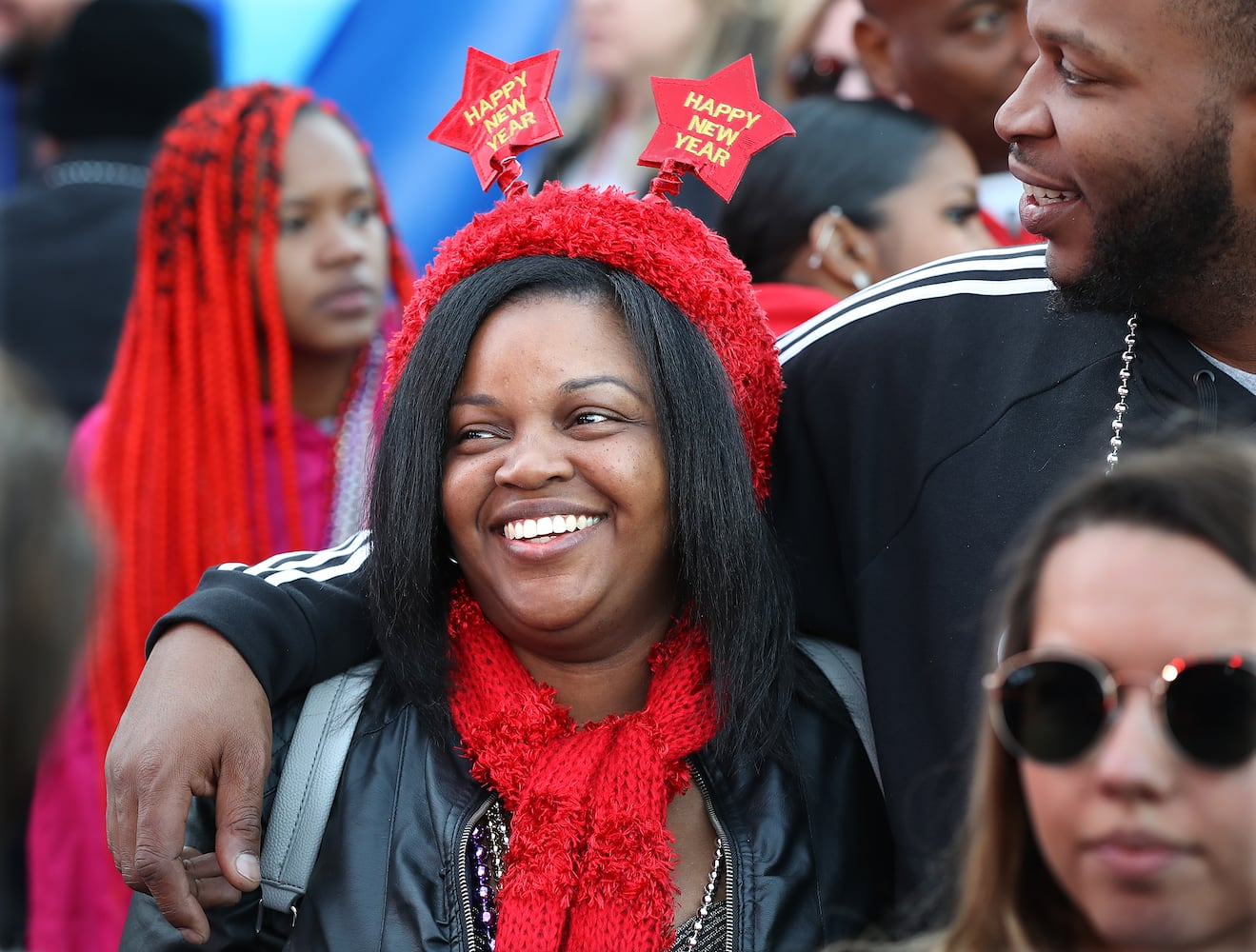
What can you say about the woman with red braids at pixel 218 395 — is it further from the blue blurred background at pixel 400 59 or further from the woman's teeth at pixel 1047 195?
the woman's teeth at pixel 1047 195

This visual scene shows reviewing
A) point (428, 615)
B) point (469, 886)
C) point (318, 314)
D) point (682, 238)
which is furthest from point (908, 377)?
point (318, 314)

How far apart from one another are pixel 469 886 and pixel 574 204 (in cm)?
107

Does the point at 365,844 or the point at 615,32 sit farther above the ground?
the point at 615,32

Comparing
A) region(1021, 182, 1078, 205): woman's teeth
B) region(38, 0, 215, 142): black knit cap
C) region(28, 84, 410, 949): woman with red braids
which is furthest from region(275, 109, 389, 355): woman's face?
region(1021, 182, 1078, 205): woman's teeth

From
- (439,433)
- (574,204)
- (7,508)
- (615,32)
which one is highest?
(615,32)

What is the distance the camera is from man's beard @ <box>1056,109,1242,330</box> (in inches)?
89.0

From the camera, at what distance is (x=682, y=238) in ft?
8.54

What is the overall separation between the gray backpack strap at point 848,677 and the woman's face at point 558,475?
306mm

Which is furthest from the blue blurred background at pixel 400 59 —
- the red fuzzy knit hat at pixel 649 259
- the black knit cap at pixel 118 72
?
the red fuzzy knit hat at pixel 649 259

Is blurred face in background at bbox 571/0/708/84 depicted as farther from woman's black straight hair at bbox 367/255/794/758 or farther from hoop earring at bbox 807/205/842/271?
woman's black straight hair at bbox 367/255/794/758

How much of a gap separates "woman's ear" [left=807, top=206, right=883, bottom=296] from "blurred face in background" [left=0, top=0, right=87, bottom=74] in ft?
11.2

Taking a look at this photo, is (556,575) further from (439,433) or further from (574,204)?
(574,204)

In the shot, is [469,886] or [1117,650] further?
[469,886]

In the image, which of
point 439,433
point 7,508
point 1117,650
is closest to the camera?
point 7,508
